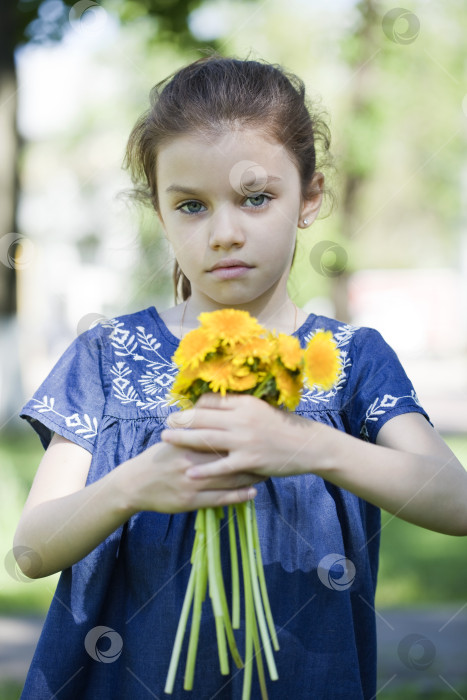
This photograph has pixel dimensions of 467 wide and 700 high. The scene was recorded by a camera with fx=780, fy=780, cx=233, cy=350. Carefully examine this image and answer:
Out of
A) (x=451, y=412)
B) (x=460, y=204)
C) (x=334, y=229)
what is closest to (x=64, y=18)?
(x=334, y=229)

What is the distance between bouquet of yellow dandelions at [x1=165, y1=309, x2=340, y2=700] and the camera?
1.40 meters

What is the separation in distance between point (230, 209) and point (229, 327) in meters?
0.38

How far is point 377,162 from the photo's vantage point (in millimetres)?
12828

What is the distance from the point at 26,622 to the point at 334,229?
341 inches

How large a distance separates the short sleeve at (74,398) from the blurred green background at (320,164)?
0.38 ft

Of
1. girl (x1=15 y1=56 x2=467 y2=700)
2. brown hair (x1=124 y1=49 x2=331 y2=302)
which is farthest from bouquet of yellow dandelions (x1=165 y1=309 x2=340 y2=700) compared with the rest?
brown hair (x1=124 y1=49 x2=331 y2=302)

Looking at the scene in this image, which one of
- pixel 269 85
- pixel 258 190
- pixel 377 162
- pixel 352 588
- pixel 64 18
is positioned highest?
pixel 377 162

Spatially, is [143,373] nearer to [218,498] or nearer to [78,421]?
[78,421]

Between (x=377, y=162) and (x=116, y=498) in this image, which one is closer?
(x=116, y=498)

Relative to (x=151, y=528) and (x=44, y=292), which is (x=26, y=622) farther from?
(x=44, y=292)

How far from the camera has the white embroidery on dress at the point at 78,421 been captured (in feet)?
5.64

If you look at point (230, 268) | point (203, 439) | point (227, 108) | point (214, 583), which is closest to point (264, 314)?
point (230, 268)

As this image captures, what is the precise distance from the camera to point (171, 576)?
1662 mm

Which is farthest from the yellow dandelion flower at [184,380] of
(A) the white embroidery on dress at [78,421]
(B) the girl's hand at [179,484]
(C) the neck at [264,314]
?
(C) the neck at [264,314]
